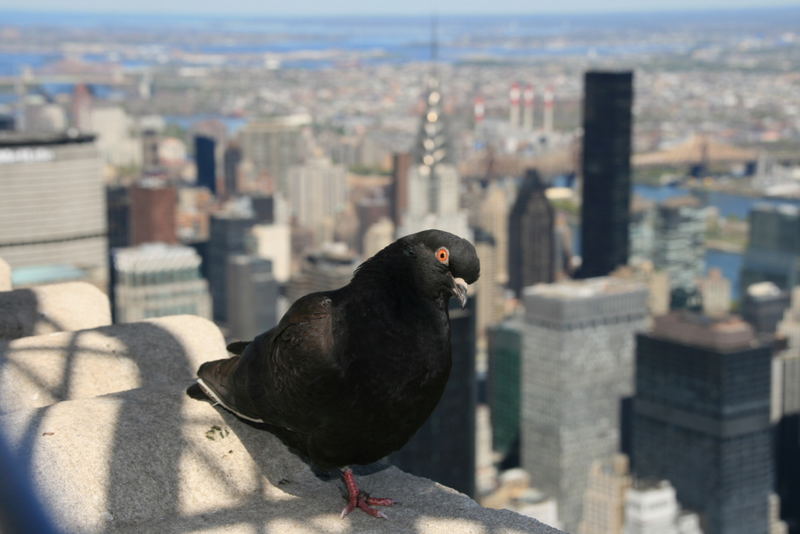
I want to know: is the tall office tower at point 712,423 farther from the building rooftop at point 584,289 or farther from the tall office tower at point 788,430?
the building rooftop at point 584,289

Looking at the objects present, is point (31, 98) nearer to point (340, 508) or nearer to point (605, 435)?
point (605, 435)

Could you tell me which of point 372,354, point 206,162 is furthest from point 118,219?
point 372,354

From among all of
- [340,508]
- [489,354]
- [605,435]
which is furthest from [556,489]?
[340,508]

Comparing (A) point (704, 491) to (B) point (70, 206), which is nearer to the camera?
(A) point (704, 491)

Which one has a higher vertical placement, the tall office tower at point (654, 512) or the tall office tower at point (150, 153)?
the tall office tower at point (150, 153)

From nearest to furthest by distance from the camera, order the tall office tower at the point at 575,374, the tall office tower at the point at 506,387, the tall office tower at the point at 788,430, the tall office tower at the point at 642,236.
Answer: the tall office tower at the point at 788,430 → the tall office tower at the point at 575,374 → the tall office tower at the point at 506,387 → the tall office tower at the point at 642,236

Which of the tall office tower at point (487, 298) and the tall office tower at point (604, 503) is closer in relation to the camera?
the tall office tower at point (604, 503)

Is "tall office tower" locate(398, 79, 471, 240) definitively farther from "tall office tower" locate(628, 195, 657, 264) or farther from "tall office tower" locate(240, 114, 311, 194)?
"tall office tower" locate(240, 114, 311, 194)

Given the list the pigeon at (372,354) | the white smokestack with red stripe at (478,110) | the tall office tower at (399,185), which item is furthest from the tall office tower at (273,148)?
the pigeon at (372,354)
